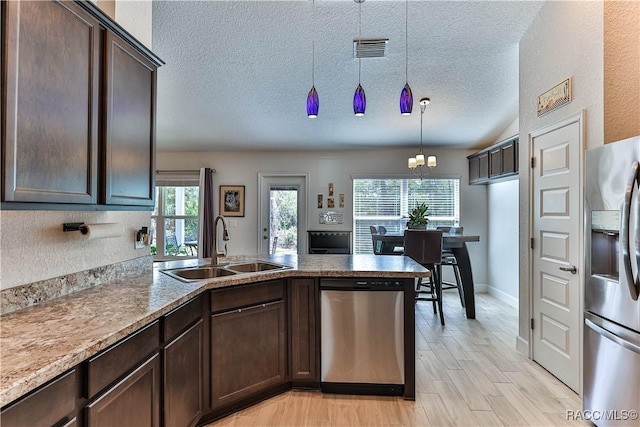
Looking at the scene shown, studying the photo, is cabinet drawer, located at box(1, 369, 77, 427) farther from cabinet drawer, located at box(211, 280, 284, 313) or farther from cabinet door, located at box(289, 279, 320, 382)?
cabinet door, located at box(289, 279, 320, 382)

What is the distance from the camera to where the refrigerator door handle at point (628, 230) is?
5.58 ft

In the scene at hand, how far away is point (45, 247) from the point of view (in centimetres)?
155

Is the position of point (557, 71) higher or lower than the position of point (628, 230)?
higher

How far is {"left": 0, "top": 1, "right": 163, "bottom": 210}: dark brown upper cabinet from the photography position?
1.08 metres

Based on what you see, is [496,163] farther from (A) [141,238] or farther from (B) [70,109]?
(B) [70,109]

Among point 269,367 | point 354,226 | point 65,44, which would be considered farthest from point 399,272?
point 354,226

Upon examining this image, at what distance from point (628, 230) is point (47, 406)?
2510 millimetres

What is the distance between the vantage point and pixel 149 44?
2.36 metres

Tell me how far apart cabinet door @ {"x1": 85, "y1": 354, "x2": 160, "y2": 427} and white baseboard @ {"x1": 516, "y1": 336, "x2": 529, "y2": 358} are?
302 centimetres

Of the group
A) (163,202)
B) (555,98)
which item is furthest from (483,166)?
(163,202)

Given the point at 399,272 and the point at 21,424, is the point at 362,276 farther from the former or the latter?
the point at 21,424

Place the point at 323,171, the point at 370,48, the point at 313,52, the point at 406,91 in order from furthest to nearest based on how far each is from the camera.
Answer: the point at 323,171
the point at 313,52
the point at 370,48
the point at 406,91

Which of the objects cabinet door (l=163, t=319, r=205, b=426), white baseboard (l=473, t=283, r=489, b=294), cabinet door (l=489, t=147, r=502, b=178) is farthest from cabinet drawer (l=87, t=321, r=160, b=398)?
white baseboard (l=473, t=283, r=489, b=294)

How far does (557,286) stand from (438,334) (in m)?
1.33
